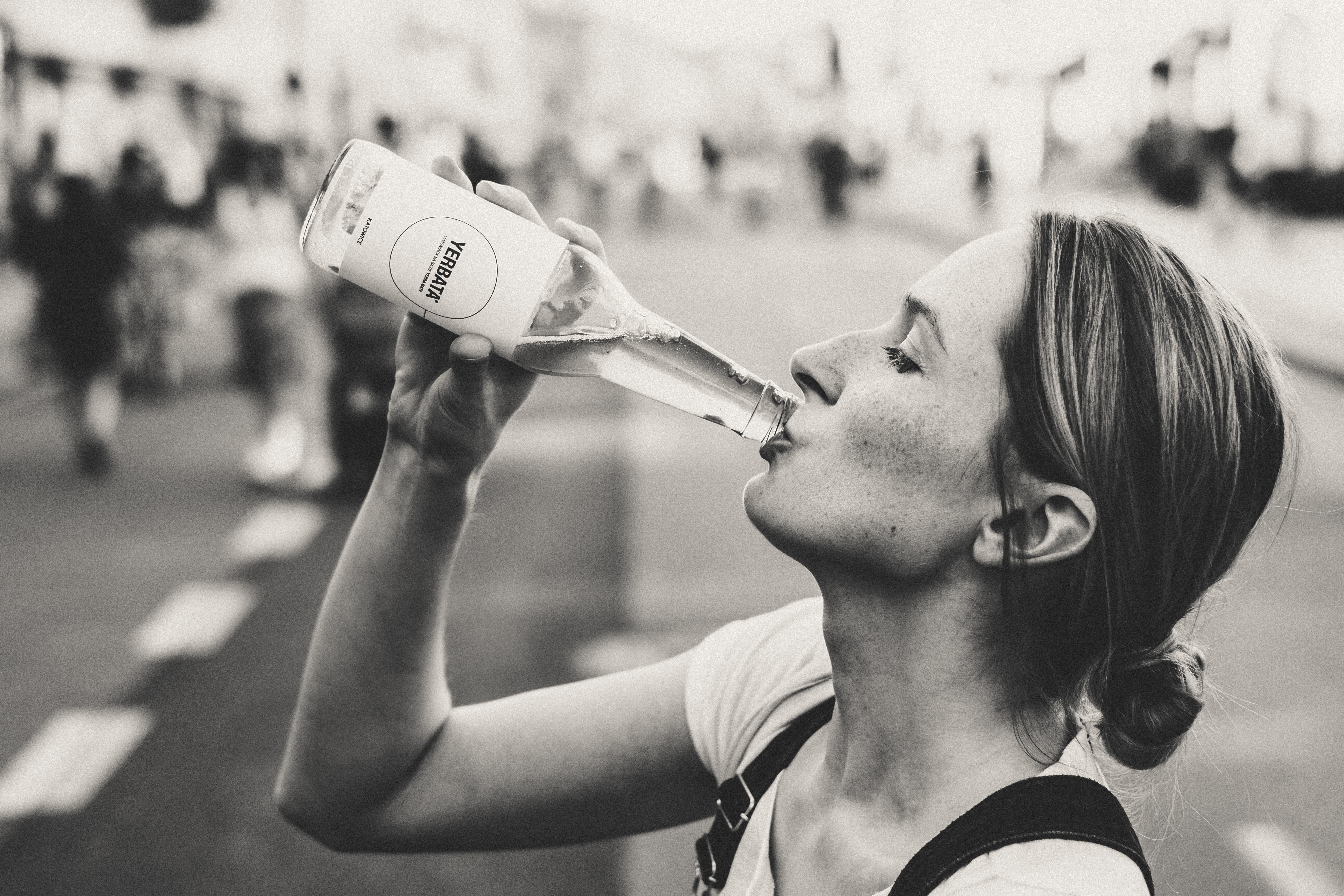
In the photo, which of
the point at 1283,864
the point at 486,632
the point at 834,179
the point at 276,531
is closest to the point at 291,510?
the point at 276,531

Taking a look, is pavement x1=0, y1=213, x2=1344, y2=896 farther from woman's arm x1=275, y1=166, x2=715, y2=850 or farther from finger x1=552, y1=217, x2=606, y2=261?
finger x1=552, y1=217, x2=606, y2=261

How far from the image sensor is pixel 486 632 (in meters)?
5.06

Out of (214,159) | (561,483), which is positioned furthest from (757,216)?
(561,483)

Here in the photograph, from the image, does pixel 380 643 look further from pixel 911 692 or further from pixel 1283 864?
pixel 1283 864

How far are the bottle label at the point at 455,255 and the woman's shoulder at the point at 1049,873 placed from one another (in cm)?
78

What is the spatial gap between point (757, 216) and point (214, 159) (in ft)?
53.5

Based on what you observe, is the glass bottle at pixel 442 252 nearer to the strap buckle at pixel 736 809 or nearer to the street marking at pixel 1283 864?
the strap buckle at pixel 736 809

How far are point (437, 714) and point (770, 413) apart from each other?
604 millimetres

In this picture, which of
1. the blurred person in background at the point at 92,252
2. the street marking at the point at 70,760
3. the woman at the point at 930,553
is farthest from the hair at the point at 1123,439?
the blurred person in background at the point at 92,252

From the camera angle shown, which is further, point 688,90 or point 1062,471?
point 688,90

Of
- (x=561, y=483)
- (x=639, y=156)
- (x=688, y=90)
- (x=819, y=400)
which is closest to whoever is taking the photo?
(x=819, y=400)

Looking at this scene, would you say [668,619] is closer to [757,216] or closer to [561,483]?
[561,483]

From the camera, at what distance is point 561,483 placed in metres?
7.52

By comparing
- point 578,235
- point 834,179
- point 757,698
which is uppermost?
point 578,235
